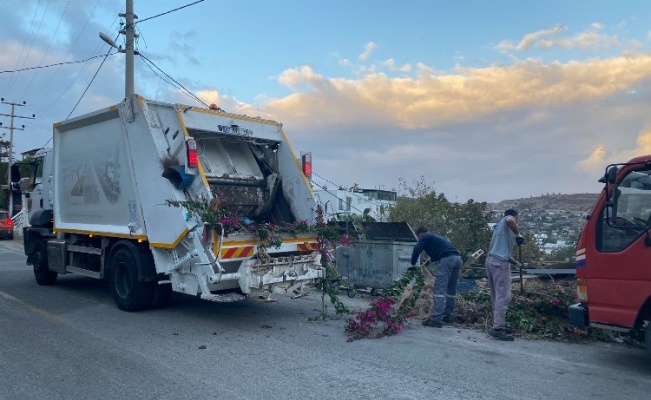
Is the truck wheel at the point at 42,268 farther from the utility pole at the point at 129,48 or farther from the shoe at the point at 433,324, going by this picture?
the shoe at the point at 433,324

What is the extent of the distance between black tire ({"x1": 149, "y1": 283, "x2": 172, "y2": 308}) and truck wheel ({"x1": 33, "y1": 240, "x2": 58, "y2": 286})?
3878 mm

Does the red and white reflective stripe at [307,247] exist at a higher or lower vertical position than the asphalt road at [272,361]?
higher

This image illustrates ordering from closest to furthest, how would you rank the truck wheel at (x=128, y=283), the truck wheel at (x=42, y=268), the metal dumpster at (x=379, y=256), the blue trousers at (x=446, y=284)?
the blue trousers at (x=446, y=284)
the truck wheel at (x=128, y=283)
the metal dumpster at (x=379, y=256)
the truck wheel at (x=42, y=268)

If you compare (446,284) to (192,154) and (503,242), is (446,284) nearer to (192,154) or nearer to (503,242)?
(503,242)

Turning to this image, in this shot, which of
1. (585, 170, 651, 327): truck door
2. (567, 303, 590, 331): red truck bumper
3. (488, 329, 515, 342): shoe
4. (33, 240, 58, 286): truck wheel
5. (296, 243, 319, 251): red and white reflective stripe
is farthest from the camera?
(33, 240, 58, 286): truck wheel

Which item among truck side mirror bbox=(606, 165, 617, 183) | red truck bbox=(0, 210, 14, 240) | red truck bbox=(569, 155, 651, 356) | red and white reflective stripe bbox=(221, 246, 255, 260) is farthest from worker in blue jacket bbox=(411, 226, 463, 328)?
red truck bbox=(0, 210, 14, 240)

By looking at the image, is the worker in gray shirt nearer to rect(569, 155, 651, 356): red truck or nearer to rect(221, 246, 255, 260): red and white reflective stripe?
rect(569, 155, 651, 356): red truck

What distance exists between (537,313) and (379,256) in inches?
136

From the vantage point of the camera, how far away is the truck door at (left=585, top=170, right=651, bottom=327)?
17.7ft

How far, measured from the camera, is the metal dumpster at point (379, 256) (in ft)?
33.0

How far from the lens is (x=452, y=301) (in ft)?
26.2

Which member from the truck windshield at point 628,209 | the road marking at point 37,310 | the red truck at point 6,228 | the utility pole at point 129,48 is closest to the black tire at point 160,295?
the road marking at point 37,310

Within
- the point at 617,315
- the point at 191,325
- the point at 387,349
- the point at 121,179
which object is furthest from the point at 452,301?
the point at 121,179

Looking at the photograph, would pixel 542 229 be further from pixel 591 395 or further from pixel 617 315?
pixel 591 395
